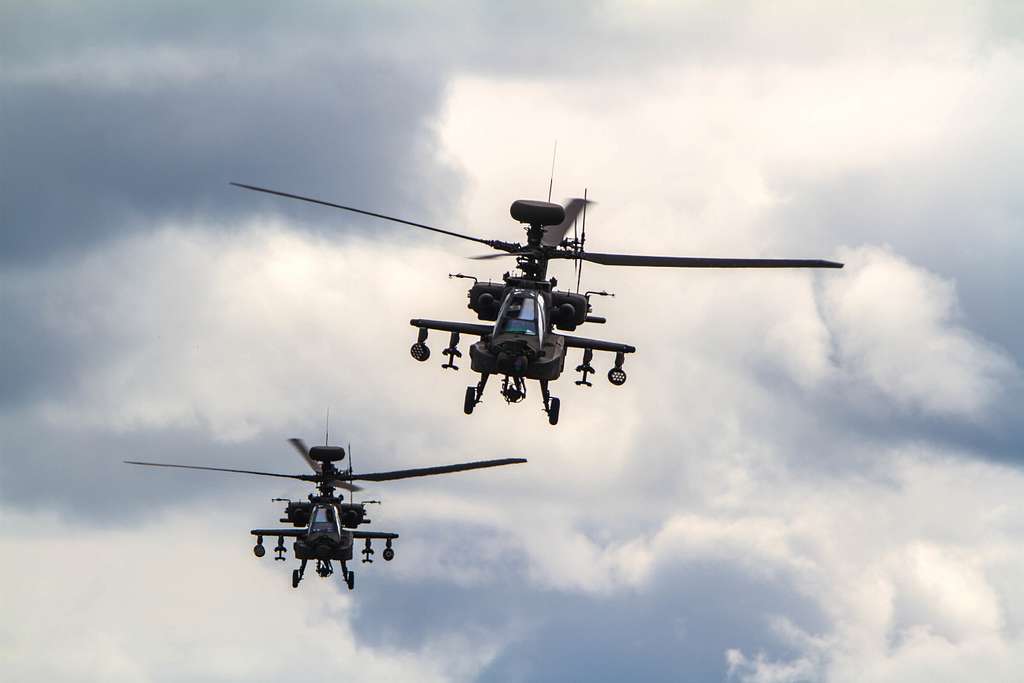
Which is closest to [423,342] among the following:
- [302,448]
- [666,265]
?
[666,265]

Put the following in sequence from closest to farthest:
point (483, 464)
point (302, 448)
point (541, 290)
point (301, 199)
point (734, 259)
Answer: point (301, 199) → point (734, 259) → point (541, 290) → point (483, 464) → point (302, 448)

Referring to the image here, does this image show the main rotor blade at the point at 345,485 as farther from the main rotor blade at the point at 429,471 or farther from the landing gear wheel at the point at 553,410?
the landing gear wheel at the point at 553,410

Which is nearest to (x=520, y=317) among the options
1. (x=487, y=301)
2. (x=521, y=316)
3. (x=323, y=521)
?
(x=521, y=316)

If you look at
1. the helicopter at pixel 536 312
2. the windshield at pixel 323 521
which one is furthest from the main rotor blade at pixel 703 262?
the windshield at pixel 323 521

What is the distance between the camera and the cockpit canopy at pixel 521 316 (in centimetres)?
6088

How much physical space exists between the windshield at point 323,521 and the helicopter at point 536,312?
44.4 feet

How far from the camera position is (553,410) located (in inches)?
2489

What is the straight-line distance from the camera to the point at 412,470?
250 feet

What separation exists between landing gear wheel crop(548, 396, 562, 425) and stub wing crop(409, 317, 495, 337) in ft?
12.3

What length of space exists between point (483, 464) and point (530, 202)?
14.2 meters

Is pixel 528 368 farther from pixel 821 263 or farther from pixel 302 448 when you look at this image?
pixel 302 448

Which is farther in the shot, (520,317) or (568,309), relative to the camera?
(568,309)

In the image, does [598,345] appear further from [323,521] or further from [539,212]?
[323,521]

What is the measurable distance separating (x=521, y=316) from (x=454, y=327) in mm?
4652
